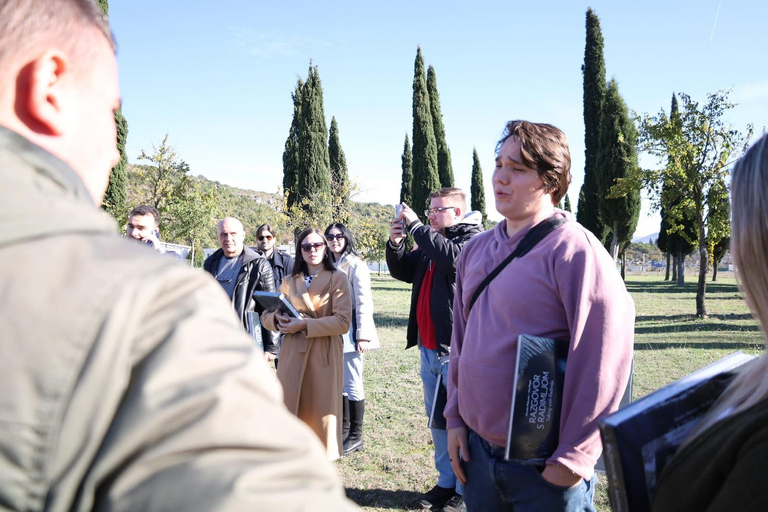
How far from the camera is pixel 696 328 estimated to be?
1311cm

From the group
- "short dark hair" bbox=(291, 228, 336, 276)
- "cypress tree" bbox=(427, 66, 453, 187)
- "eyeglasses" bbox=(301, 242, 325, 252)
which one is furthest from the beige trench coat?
"cypress tree" bbox=(427, 66, 453, 187)

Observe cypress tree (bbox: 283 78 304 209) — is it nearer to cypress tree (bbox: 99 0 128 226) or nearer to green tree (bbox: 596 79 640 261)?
cypress tree (bbox: 99 0 128 226)

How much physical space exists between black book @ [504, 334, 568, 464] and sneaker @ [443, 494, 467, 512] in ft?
7.87

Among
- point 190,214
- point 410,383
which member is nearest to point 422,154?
point 190,214

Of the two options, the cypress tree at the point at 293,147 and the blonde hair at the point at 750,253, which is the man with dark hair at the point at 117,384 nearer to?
the blonde hair at the point at 750,253

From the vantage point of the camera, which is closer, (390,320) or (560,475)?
(560,475)

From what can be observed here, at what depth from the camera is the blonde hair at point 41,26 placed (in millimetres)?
750

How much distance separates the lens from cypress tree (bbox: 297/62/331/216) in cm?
3198

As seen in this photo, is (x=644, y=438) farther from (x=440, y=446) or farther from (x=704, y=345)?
(x=704, y=345)

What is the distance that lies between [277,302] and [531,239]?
2.84 metres

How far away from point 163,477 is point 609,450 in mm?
905

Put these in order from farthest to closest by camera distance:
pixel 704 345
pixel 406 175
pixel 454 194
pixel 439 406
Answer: pixel 406 175 → pixel 704 345 → pixel 454 194 → pixel 439 406

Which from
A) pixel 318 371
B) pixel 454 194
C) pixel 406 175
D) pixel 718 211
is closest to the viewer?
pixel 454 194

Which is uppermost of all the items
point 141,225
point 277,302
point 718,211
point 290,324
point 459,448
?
point 718,211
